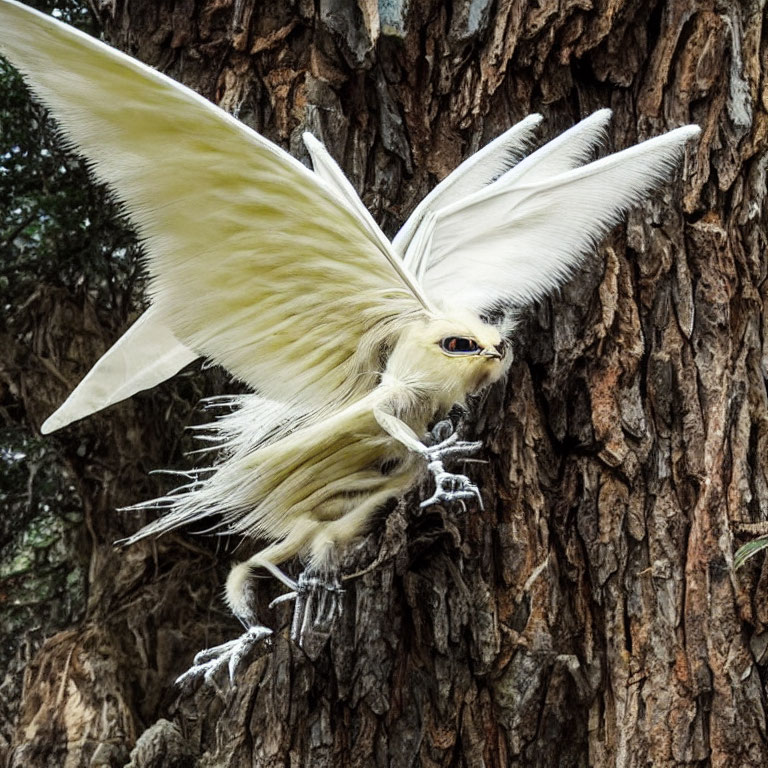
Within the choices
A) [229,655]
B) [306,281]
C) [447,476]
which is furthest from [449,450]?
[229,655]

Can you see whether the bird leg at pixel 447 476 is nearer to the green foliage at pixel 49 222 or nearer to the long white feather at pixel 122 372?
the long white feather at pixel 122 372

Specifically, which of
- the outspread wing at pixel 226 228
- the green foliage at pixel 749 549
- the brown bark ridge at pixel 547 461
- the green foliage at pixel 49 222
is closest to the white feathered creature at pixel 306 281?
the outspread wing at pixel 226 228

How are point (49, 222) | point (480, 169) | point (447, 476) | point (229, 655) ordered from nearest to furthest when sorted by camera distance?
point (447, 476), point (229, 655), point (480, 169), point (49, 222)

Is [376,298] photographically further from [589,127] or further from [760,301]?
[760,301]

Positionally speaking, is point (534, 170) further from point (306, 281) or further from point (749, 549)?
point (749, 549)

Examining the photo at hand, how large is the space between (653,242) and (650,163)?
8.0 inches

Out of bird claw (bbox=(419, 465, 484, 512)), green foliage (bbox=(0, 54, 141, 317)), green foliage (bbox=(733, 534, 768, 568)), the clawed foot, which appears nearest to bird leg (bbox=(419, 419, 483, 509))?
bird claw (bbox=(419, 465, 484, 512))

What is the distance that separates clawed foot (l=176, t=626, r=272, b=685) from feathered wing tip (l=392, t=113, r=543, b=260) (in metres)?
0.49

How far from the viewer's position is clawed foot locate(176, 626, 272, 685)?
1.01 meters

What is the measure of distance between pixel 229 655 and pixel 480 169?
66 cm

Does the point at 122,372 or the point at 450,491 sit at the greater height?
the point at 122,372

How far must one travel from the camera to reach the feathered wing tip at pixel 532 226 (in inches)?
41.7

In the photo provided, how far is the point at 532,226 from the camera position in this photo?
3.53 ft

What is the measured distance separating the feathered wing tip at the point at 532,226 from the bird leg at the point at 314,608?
14.1 inches
